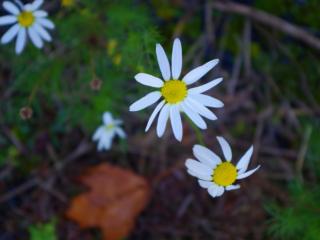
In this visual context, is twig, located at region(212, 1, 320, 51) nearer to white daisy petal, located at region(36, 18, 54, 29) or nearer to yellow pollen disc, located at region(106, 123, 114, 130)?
yellow pollen disc, located at region(106, 123, 114, 130)

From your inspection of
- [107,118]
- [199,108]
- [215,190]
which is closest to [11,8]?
[107,118]

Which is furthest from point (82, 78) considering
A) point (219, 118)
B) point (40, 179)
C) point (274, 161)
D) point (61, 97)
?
point (274, 161)

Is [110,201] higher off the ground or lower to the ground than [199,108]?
higher

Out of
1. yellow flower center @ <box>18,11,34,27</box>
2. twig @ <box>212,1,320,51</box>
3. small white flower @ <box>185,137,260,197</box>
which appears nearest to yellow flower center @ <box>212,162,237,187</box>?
small white flower @ <box>185,137,260,197</box>

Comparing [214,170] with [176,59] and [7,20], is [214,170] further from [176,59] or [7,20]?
[7,20]

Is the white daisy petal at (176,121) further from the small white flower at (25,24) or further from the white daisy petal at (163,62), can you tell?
the small white flower at (25,24)

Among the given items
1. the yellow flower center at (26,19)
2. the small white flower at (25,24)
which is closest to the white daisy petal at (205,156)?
the small white flower at (25,24)
